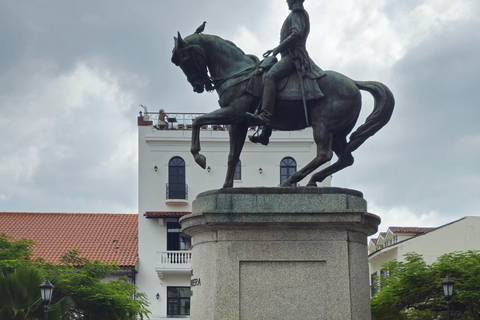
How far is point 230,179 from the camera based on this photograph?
12617 millimetres

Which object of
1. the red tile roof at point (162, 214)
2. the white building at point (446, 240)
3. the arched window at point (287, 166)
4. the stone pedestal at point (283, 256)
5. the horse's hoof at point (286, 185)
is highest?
the arched window at point (287, 166)

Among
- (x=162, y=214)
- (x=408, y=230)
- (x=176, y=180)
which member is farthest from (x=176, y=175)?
(x=408, y=230)

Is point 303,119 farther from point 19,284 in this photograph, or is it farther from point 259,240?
point 19,284

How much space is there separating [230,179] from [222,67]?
5.79 ft

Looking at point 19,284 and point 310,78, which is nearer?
point 310,78

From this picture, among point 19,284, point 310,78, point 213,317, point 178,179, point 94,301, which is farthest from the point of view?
point 178,179

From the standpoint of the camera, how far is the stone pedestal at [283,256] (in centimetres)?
1151

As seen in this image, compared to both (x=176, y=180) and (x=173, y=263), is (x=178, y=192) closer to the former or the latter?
(x=176, y=180)

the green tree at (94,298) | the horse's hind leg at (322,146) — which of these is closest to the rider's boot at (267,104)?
the horse's hind leg at (322,146)

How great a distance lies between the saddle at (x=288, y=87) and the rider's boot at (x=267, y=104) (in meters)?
0.20

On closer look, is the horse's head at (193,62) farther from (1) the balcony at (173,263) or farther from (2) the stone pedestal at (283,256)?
(1) the balcony at (173,263)

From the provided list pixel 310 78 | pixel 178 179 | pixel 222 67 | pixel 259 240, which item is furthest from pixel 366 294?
pixel 178 179

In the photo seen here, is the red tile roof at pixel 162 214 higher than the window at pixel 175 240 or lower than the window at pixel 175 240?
higher

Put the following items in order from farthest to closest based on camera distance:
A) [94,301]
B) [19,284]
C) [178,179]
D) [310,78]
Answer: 1. [178,179]
2. [94,301]
3. [19,284]
4. [310,78]
